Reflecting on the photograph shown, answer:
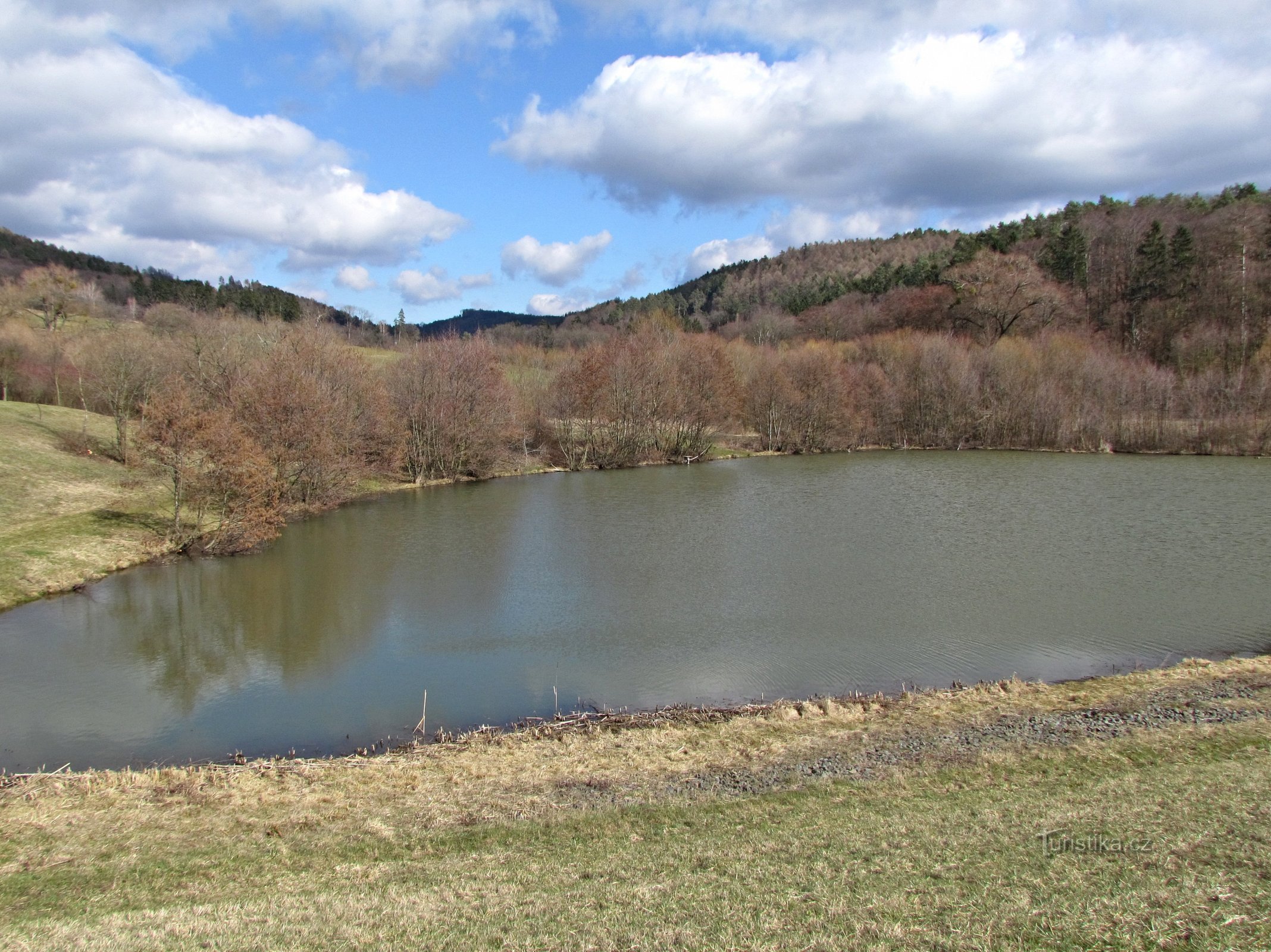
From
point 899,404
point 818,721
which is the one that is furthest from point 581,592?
point 899,404

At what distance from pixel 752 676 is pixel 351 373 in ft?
118

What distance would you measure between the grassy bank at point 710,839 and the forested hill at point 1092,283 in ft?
222

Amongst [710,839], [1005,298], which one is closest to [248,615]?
[710,839]

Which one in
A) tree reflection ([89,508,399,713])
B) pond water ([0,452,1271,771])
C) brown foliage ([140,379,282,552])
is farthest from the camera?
brown foliage ([140,379,282,552])

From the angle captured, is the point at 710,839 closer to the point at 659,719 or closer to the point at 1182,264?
the point at 659,719

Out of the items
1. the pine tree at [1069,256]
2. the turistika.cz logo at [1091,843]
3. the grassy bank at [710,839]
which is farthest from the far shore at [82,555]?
the pine tree at [1069,256]

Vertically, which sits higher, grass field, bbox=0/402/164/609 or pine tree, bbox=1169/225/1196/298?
pine tree, bbox=1169/225/1196/298

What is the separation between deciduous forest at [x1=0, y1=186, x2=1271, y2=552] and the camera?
1362 inches

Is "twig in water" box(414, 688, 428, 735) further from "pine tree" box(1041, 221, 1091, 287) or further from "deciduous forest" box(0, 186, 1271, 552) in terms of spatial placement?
"pine tree" box(1041, 221, 1091, 287)

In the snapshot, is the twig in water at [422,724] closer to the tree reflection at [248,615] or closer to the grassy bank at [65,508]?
the tree reflection at [248,615]

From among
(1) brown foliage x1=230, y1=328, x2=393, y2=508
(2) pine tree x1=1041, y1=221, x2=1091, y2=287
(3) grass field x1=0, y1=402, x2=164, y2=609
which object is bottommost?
(3) grass field x1=0, y1=402, x2=164, y2=609

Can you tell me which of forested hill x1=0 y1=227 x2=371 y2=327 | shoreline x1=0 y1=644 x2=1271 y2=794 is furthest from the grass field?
forested hill x1=0 y1=227 x2=371 y2=327

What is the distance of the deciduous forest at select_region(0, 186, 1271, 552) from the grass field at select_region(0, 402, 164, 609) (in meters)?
1.62

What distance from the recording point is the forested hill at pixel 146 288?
87.6 meters
